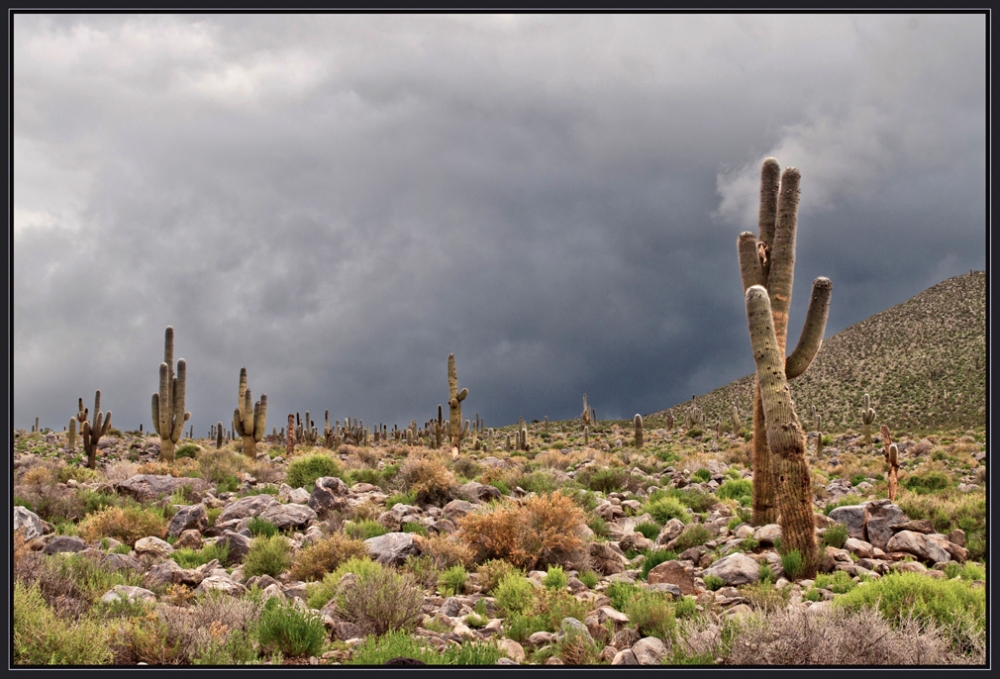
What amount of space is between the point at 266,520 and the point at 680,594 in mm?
9031

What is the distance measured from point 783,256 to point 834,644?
1059cm

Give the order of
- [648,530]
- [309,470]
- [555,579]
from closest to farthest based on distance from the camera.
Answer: [555,579] → [648,530] → [309,470]

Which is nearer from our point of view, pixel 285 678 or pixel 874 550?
pixel 285 678

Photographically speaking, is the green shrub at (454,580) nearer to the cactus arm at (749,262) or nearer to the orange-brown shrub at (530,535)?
the orange-brown shrub at (530,535)

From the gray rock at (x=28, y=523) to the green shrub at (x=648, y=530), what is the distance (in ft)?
41.4

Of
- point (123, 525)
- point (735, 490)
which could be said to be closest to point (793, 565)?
point (735, 490)

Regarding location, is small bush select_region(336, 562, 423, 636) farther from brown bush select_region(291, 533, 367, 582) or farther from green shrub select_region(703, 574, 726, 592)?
green shrub select_region(703, 574, 726, 592)

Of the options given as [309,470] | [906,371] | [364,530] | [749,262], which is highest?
[906,371]

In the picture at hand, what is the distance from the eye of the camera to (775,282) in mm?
15266

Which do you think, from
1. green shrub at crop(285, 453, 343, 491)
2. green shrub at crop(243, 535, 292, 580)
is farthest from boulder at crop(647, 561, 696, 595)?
green shrub at crop(285, 453, 343, 491)

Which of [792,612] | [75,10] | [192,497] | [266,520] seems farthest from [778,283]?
[192,497]

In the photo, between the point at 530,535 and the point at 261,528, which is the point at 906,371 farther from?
the point at 261,528

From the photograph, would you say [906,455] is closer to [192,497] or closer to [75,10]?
[192,497]

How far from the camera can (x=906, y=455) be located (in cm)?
3712
